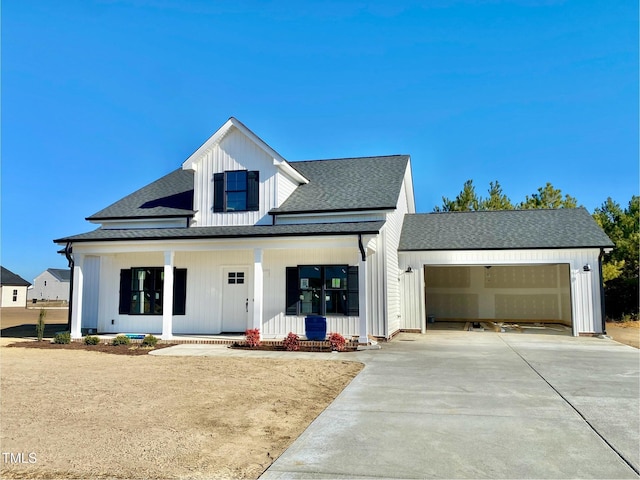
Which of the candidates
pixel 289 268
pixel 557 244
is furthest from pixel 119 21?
pixel 557 244

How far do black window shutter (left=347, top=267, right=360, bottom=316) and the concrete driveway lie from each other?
395 cm

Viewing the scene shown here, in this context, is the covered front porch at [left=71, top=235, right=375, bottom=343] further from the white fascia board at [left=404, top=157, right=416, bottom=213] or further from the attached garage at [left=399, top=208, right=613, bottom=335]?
the white fascia board at [left=404, top=157, right=416, bottom=213]

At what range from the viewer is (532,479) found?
13.4 ft

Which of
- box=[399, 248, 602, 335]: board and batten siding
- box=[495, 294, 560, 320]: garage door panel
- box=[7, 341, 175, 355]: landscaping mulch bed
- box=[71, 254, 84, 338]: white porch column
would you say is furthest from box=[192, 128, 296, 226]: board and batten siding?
box=[495, 294, 560, 320]: garage door panel

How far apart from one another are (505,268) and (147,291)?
17.9m

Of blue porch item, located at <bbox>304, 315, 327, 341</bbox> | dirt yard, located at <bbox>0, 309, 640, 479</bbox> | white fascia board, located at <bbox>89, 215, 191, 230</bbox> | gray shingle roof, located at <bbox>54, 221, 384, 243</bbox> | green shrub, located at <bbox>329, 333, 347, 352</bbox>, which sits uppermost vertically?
white fascia board, located at <bbox>89, 215, 191, 230</bbox>

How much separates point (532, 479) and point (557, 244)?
48.8 ft

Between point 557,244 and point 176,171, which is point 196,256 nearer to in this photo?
point 176,171

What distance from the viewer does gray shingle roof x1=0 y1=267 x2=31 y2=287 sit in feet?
176

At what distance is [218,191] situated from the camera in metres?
16.5

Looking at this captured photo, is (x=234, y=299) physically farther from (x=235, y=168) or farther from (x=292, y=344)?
(x=235, y=168)

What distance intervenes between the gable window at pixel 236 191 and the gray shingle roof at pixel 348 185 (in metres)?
1.12

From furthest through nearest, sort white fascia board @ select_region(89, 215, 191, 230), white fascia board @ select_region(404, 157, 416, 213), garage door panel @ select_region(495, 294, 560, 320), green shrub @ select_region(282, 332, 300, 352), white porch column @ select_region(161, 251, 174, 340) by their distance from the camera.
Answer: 1. garage door panel @ select_region(495, 294, 560, 320)
2. white fascia board @ select_region(404, 157, 416, 213)
3. white fascia board @ select_region(89, 215, 191, 230)
4. white porch column @ select_region(161, 251, 174, 340)
5. green shrub @ select_region(282, 332, 300, 352)

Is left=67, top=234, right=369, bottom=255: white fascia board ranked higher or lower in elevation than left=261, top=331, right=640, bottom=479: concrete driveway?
higher
